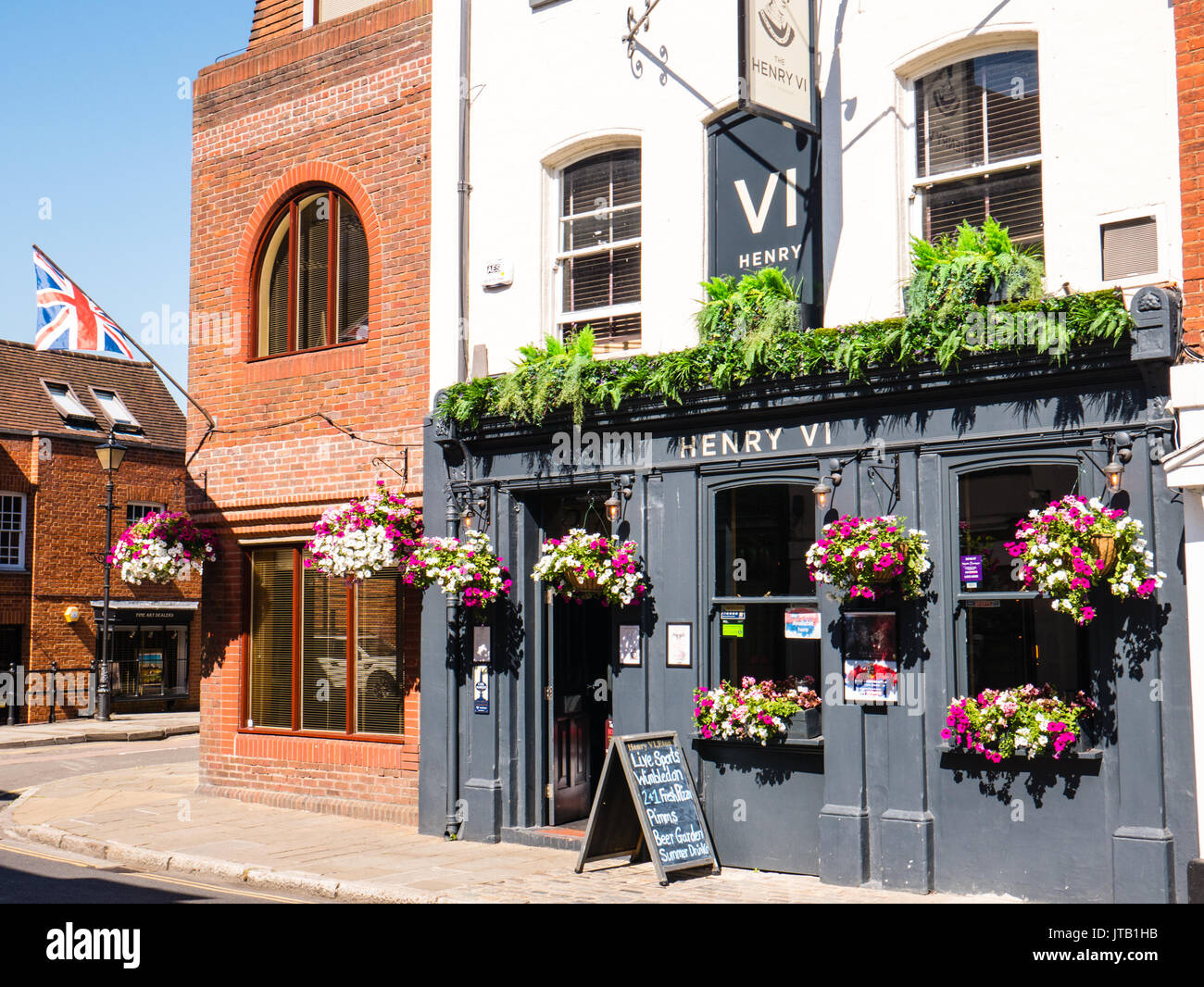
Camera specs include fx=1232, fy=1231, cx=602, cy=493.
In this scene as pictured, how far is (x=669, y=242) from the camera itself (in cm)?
1098

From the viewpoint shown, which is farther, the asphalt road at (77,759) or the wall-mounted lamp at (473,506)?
the asphalt road at (77,759)

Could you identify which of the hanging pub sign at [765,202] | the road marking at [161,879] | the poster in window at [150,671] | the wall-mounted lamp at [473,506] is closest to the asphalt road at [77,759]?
the road marking at [161,879]

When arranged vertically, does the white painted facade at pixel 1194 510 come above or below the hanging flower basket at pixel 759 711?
above

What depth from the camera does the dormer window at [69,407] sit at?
31.1 metres

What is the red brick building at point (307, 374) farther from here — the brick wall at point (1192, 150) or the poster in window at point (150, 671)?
the poster in window at point (150, 671)

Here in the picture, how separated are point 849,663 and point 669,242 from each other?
160 inches

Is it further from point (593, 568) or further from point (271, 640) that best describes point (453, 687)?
point (271, 640)

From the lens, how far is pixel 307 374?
13.3 metres

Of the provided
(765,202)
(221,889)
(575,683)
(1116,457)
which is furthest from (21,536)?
(1116,457)

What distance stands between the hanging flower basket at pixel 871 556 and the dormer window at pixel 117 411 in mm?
27278

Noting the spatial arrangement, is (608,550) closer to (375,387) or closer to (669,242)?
(669,242)

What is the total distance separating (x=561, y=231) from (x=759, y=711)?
5.05 metres

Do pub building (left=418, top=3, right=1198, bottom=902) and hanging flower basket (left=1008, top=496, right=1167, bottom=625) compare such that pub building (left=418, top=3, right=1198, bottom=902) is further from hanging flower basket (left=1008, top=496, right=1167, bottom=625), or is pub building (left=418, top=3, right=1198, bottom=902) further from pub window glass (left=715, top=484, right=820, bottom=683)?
hanging flower basket (left=1008, top=496, right=1167, bottom=625)

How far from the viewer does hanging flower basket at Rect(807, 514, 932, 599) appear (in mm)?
8906
